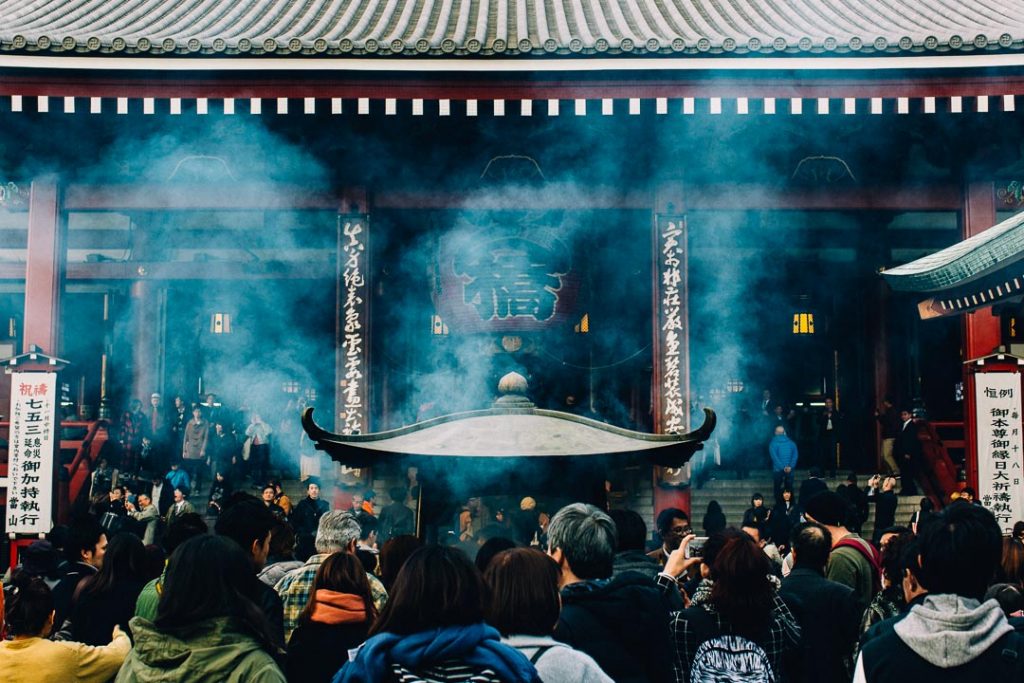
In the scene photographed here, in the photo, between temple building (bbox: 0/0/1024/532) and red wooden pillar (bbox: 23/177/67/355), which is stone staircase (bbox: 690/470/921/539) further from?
red wooden pillar (bbox: 23/177/67/355)

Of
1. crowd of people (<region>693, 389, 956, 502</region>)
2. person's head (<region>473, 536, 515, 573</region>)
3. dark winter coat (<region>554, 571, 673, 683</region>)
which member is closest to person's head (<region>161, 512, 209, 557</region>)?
person's head (<region>473, 536, 515, 573</region>)

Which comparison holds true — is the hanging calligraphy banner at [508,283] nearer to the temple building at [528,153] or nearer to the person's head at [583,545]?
the temple building at [528,153]

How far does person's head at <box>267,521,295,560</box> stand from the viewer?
5.39m

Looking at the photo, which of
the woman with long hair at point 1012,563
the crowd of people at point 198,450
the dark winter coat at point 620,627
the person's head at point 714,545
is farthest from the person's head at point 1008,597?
the crowd of people at point 198,450

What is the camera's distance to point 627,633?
350cm

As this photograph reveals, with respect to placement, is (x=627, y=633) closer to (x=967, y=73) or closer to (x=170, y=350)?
(x=967, y=73)

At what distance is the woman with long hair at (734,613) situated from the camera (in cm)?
373

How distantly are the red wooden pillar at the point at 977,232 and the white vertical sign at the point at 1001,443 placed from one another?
659 millimetres

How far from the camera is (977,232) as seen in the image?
36.0 ft

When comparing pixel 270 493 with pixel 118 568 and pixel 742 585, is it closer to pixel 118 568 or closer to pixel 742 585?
pixel 118 568

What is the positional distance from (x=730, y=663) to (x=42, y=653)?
2240 millimetres

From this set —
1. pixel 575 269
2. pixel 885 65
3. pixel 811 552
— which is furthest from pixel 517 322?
pixel 811 552

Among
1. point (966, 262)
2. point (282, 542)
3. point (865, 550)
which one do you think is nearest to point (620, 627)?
point (865, 550)

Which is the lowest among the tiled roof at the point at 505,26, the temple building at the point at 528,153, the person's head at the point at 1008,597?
the person's head at the point at 1008,597
